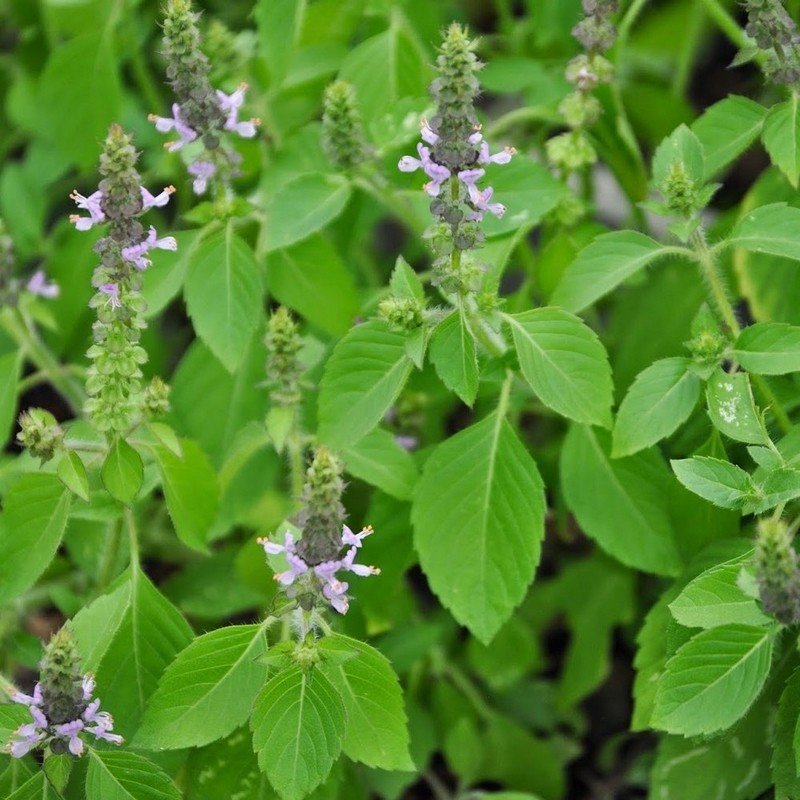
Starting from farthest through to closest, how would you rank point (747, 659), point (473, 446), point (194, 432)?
point (194, 432)
point (473, 446)
point (747, 659)

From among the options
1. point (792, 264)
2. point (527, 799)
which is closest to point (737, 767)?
point (527, 799)

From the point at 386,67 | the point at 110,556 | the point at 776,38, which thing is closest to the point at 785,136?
the point at 776,38

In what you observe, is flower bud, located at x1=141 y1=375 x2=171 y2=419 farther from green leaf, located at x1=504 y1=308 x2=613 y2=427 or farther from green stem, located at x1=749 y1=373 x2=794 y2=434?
green stem, located at x1=749 y1=373 x2=794 y2=434

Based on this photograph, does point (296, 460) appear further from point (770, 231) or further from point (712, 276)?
point (770, 231)

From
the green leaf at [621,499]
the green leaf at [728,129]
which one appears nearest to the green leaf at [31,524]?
the green leaf at [621,499]

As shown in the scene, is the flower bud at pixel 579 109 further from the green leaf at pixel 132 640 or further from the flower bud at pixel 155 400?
the green leaf at pixel 132 640

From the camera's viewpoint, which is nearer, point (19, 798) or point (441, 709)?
point (19, 798)

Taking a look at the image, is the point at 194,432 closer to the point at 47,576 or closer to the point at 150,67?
the point at 47,576
